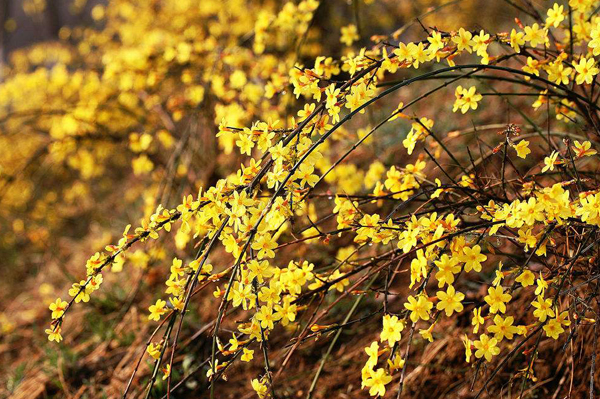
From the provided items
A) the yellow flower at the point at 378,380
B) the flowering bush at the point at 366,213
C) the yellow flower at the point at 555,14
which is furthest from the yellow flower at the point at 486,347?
the yellow flower at the point at 555,14

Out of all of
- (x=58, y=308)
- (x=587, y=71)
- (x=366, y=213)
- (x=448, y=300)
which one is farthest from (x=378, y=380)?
(x=366, y=213)

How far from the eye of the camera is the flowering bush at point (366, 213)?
4.64ft

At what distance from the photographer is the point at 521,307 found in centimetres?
210

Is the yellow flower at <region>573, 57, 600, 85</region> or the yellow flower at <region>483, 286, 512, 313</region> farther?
the yellow flower at <region>573, 57, 600, 85</region>

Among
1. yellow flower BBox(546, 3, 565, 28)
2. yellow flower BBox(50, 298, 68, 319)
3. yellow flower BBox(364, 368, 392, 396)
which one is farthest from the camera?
yellow flower BBox(546, 3, 565, 28)

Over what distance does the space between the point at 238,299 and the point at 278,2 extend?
4620 mm

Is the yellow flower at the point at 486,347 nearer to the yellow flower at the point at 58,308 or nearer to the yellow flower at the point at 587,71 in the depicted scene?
the yellow flower at the point at 587,71

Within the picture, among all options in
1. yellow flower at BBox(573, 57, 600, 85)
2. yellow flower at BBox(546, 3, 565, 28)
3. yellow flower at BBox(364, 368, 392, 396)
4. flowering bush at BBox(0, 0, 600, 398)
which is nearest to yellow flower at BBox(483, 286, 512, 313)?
flowering bush at BBox(0, 0, 600, 398)

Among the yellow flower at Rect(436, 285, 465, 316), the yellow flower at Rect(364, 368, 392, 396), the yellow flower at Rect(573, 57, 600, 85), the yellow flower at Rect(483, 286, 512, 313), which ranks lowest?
the yellow flower at Rect(364, 368, 392, 396)

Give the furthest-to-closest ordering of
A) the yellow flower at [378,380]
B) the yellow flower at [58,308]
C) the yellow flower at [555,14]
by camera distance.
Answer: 1. the yellow flower at [555,14]
2. the yellow flower at [58,308]
3. the yellow flower at [378,380]

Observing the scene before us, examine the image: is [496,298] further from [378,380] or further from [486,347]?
[378,380]

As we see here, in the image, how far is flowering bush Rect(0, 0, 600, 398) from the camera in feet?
4.64

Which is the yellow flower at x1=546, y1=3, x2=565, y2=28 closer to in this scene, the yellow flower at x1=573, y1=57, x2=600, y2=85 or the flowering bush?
the flowering bush

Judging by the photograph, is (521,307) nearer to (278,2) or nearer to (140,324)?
(140,324)
